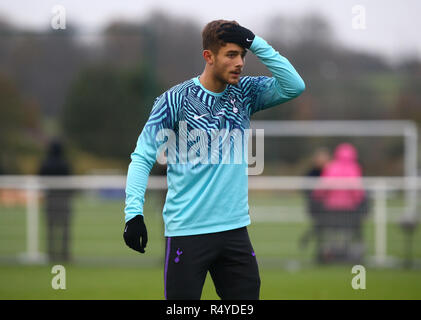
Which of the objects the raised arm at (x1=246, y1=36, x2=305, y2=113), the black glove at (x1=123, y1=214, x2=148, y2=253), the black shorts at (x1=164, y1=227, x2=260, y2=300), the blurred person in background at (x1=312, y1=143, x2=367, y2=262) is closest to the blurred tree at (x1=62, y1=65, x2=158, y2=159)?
the blurred person in background at (x1=312, y1=143, x2=367, y2=262)

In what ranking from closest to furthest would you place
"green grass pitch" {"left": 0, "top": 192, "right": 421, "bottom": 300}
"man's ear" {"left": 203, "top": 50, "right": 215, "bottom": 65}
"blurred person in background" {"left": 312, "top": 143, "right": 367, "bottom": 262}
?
"man's ear" {"left": 203, "top": 50, "right": 215, "bottom": 65}, "green grass pitch" {"left": 0, "top": 192, "right": 421, "bottom": 300}, "blurred person in background" {"left": 312, "top": 143, "right": 367, "bottom": 262}

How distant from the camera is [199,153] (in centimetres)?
399

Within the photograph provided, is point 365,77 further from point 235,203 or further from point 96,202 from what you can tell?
point 235,203

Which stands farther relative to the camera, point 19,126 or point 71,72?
point 71,72

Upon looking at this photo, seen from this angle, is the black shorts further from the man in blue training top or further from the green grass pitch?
the green grass pitch

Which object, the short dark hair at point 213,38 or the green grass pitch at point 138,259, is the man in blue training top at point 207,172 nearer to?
the short dark hair at point 213,38

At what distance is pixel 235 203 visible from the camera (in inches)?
159

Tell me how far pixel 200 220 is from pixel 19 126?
18.0 m

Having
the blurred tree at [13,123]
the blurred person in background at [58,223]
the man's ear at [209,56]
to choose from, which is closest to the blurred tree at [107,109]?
the blurred tree at [13,123]

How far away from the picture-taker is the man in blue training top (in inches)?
155

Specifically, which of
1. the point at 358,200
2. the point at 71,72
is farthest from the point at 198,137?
the point at 71,72

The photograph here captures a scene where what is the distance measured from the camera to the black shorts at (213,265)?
3924 mm

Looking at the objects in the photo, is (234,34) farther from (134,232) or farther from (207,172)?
(134,232)

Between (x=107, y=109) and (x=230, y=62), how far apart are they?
19.3 meters
